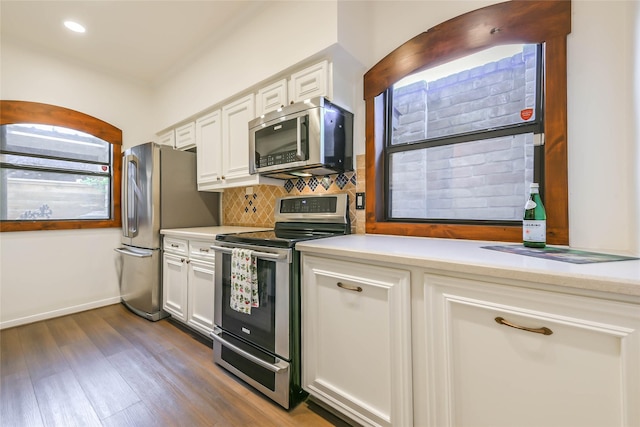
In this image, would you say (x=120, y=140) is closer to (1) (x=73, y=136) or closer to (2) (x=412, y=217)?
(1) (x=73, y=136)

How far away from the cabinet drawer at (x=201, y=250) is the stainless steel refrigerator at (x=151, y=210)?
0.63 m

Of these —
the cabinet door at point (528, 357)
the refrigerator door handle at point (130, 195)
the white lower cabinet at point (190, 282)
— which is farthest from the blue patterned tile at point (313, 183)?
the refrigerator door handle at point (130, 195)

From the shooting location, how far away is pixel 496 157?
61.3 inches

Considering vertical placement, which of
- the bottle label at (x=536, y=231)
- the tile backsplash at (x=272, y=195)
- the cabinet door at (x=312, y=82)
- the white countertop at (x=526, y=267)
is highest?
the cabinet door at (x=312, y=82)

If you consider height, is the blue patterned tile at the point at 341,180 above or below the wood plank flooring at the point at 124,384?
above

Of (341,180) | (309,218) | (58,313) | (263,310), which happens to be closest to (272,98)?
(341,180)

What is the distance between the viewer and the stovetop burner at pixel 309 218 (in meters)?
1.88

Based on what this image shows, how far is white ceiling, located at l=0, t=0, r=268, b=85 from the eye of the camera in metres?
2.13

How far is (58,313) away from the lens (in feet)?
8.96

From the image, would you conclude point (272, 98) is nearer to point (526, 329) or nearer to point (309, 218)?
point (309, 218)

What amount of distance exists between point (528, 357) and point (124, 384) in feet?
7.01

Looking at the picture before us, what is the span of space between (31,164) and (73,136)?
1.56 feet

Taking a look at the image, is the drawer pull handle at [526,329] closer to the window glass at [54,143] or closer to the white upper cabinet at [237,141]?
the white upper cabinet at [237,141]

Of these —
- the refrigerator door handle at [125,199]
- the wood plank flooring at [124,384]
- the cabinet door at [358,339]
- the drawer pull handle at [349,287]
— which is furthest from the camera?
the refrigerator door handle at [125,199]
